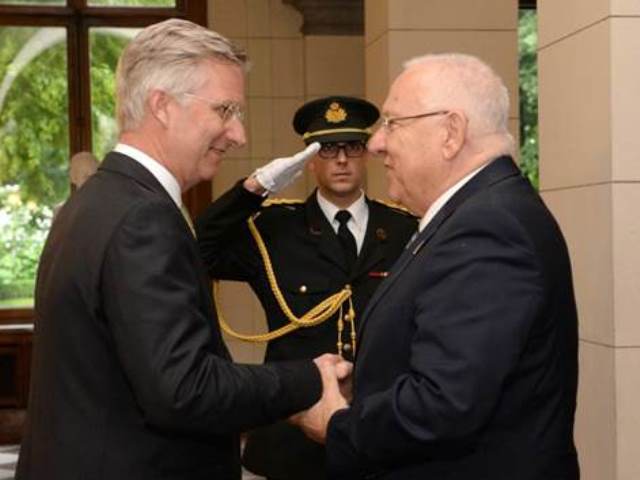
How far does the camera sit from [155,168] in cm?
205

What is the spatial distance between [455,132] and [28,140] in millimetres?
6371

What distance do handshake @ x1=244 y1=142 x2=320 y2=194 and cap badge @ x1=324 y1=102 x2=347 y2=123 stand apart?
0.13 m

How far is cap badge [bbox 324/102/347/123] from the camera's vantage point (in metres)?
3.37

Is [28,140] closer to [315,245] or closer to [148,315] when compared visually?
[315,245]

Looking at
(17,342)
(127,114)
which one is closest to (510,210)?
(127,114)

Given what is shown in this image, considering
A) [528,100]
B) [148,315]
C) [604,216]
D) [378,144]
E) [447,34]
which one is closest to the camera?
[148,315]

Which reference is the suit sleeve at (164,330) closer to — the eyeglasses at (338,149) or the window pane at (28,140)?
the eyeglasses at (338,149)

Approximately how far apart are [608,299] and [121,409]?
1.42 metres

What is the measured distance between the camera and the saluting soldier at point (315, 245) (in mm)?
3242

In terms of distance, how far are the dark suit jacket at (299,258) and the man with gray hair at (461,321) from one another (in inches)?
39.9

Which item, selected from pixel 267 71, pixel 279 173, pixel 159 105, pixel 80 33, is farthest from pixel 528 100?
pixel 159 105

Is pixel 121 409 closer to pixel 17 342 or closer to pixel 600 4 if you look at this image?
pixel 600 4

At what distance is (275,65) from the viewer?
7.98 metres

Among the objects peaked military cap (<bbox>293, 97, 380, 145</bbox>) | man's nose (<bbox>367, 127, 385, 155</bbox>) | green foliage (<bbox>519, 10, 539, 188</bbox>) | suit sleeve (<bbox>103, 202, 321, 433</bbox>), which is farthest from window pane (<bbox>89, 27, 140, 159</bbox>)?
suit sleeve (<bbox>103, 202, 321, 433</bbox>)
